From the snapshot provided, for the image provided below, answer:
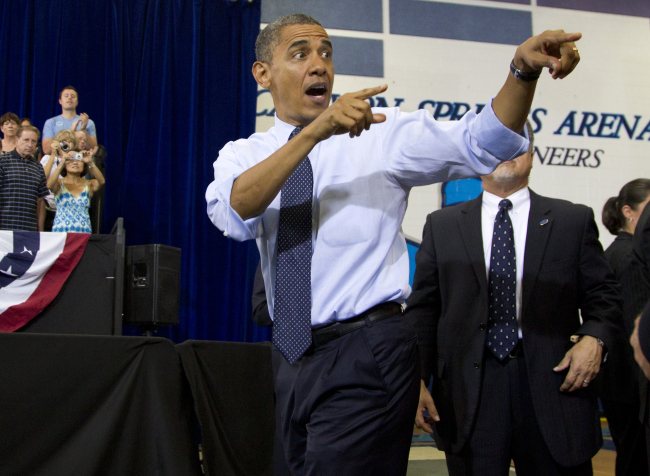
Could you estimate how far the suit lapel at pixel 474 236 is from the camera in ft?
7.13

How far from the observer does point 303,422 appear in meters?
1.37

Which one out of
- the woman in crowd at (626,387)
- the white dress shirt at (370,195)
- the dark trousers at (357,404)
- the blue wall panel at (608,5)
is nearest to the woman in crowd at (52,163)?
the white dress shirt at (370,195)

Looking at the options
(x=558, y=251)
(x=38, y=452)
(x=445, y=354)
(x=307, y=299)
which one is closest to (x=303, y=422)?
(x=307, y=299)

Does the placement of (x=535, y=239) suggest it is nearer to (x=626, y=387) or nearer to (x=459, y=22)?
(x=626, y=387)

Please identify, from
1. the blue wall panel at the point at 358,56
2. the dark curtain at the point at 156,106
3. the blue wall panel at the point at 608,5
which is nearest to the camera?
the dark curtain at the point at 156,106

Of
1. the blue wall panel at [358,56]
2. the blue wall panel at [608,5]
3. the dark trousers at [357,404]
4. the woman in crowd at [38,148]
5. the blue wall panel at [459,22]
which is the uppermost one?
the blue wall panel at [608,5]

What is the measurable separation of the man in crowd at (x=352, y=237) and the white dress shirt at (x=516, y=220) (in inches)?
33.1

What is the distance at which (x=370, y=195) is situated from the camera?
145 cm

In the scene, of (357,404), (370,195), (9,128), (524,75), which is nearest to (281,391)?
(357,404)

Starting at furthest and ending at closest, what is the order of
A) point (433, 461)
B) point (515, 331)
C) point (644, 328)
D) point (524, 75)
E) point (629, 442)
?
point (433, 461), point (629, 442), point (515, 331), point (524, 75), point (644, 328)

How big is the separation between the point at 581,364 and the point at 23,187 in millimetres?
4880

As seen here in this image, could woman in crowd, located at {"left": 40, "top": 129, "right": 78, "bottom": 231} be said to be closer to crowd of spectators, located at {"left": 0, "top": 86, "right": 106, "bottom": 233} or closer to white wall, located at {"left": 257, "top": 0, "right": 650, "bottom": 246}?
crowd of spectators, located at {"left": 0, "top": 86, "right": 106, "bottom": 233}

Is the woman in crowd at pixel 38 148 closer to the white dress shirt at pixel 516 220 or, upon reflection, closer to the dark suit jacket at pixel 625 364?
the white dress shirt at pixel 516 220

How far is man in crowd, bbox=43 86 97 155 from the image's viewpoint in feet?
19.5
